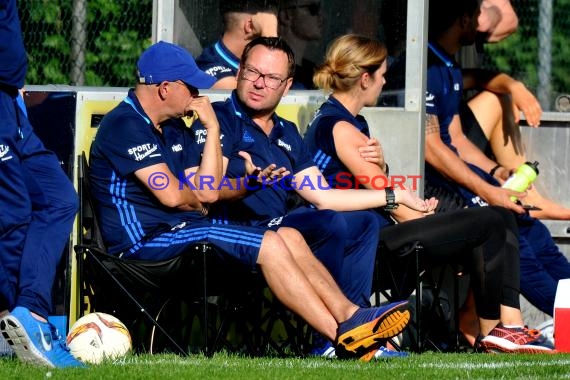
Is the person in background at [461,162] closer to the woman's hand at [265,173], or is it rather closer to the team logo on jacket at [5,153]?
the woman's hand at [265,173]

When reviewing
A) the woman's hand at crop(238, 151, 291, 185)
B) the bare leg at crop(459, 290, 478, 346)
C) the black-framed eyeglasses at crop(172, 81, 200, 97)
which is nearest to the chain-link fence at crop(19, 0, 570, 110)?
the black-framed eyeglasses at crop(172, 81, 200, 97)

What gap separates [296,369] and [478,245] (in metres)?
1.75

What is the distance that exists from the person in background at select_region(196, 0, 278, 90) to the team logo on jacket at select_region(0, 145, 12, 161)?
7.67 feet

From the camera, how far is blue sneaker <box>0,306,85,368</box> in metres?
5.98

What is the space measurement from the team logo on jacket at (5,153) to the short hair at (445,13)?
346 cm

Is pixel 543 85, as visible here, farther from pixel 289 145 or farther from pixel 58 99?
pixel 58 99

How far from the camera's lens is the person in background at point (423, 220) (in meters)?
7.37

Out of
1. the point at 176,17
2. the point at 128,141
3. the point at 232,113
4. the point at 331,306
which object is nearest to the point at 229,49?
the point at 176,17

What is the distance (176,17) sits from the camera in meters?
8.41

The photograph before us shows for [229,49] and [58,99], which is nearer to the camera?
[58,99]

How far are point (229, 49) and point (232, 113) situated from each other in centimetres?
119

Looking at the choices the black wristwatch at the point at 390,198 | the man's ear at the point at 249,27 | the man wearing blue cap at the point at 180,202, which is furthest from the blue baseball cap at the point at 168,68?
the man's ear at the point at 249,27

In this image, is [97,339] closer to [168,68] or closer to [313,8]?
[168,68]

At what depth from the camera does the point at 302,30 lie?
27.7 ft
